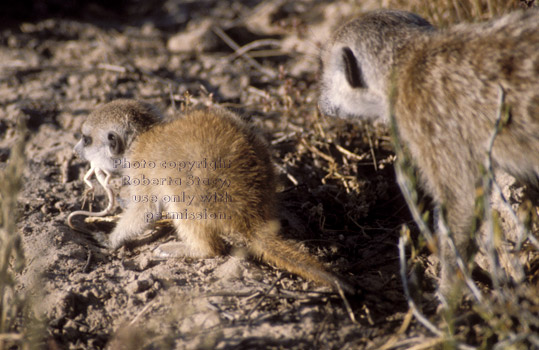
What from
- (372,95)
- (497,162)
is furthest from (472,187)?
(372,95)

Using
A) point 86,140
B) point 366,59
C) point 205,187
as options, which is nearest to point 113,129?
point 86,140

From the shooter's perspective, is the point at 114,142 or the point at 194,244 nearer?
the point at 194,244

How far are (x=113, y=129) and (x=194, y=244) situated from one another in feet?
4.06

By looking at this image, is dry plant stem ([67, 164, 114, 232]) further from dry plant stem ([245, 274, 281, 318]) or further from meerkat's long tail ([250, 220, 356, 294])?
dry plant stem ([245, 274, 281, 318])

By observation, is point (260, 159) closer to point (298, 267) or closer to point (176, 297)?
point (298, 267)

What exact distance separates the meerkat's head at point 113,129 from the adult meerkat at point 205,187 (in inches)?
0.4

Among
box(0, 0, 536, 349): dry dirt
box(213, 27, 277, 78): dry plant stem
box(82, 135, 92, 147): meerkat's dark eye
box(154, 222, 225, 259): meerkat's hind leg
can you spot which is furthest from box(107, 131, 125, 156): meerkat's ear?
box(213, 27, 277, 78): dry plant stem

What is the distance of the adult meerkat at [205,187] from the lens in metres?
3.39

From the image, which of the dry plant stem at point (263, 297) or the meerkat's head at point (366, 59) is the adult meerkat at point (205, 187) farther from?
the meerkat's head at point (366, 59)

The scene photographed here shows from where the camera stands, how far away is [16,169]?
2379 mm

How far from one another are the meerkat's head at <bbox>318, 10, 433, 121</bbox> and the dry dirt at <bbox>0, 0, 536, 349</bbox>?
32.6 inches

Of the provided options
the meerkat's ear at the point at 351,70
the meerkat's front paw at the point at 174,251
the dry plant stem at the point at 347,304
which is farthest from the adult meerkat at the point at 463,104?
the meerkat's front paw at the point at 174,251

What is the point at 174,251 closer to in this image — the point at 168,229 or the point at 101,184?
the point at 168,229

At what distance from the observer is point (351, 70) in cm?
341
